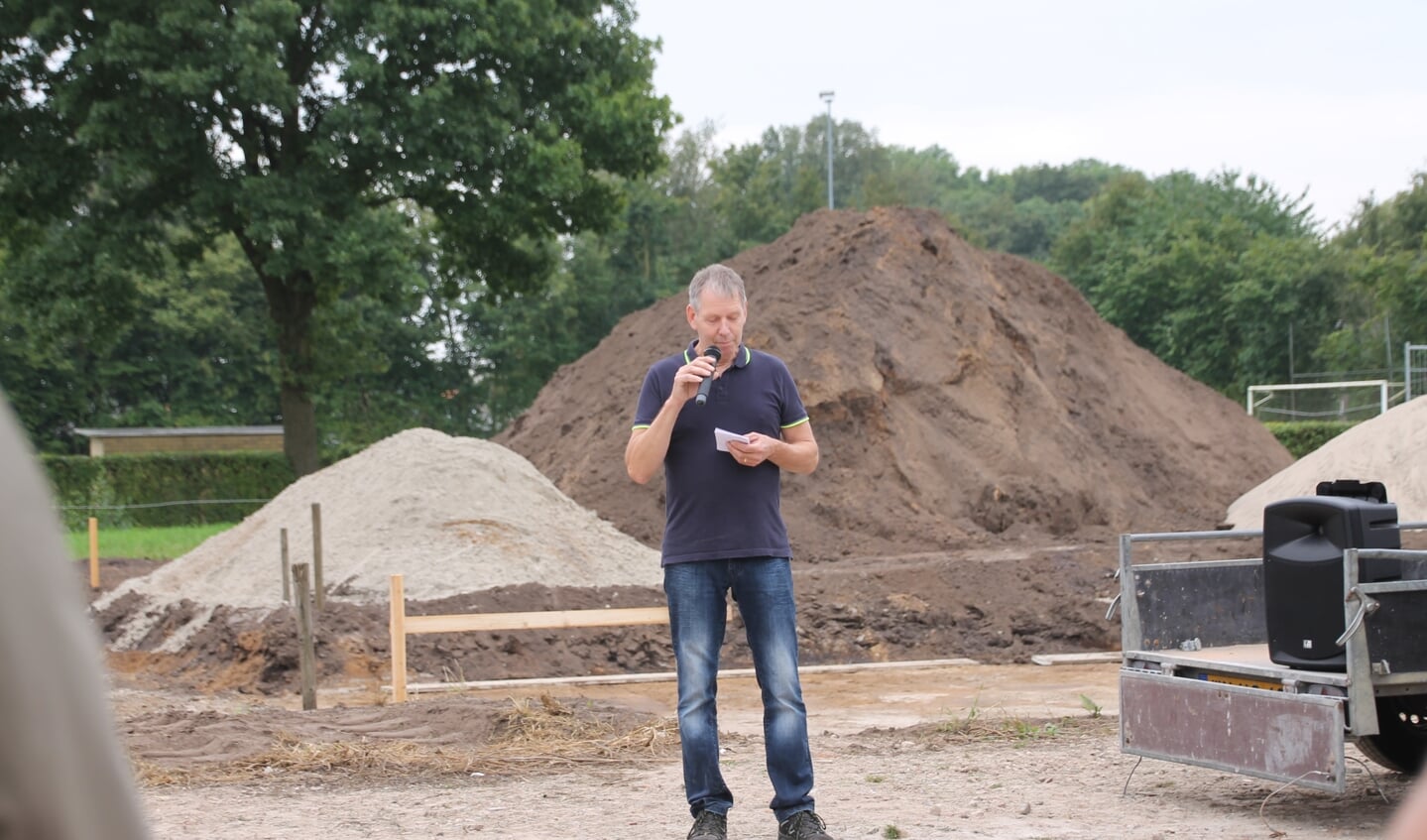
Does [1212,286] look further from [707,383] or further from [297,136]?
[707,383]

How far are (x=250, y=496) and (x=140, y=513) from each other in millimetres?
2780

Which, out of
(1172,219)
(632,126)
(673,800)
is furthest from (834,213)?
(1172,219)

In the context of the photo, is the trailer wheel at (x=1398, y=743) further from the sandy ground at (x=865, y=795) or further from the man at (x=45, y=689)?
the man at (x=45, y=689)

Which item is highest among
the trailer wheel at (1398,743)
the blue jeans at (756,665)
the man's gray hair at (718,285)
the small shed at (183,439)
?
the small shed at (183,439)

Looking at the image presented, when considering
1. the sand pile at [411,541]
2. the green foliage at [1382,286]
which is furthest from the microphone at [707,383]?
the green foliage at [1382,286]

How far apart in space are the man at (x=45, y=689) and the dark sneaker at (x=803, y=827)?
15.0ft

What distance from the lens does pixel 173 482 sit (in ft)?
113

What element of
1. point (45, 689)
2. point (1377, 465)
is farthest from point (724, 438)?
point (1377, 465)

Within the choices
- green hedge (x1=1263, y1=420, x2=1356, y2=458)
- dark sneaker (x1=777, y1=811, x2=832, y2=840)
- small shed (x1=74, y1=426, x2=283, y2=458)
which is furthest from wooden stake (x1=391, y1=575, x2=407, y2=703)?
small shed (x1=74, y1=426, x2=283, y2=458)

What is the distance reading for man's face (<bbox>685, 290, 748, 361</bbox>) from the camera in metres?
5.34

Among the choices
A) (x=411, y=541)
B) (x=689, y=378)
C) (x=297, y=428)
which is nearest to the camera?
(x=689, y=378)

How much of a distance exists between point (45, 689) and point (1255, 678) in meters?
5.88

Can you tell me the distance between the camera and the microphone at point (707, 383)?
5.20 meters

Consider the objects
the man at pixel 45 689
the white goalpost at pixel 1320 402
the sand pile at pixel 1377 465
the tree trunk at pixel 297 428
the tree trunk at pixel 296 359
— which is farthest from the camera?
the white goalpost at pixel 1320 402
